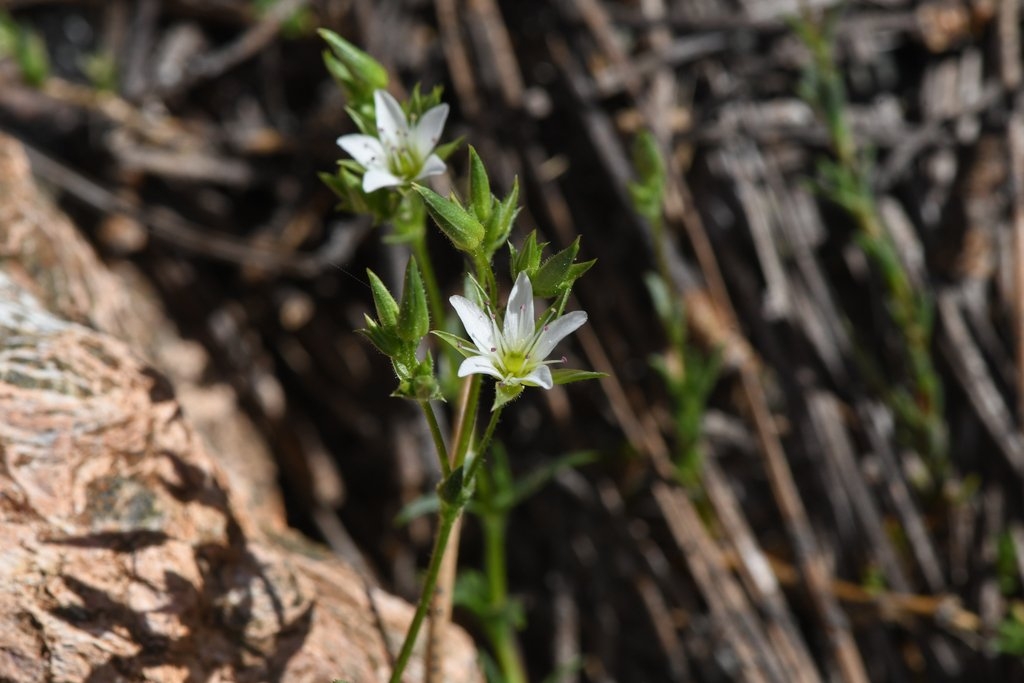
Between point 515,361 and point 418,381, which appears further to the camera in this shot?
point 515,361

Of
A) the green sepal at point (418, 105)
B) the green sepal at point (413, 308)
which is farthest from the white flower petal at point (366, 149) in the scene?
the green sepal at point (413, 308)

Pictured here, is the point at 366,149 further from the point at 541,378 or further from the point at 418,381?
the point at 541,378

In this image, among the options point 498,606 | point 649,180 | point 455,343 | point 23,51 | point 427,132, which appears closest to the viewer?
point 455,343

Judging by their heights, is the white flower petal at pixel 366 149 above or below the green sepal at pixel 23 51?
below

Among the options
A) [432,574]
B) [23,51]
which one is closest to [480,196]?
[432,574]

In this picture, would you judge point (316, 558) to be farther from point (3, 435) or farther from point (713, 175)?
point (713, 175)

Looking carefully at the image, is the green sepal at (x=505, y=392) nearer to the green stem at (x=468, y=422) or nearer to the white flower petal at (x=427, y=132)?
the green stem at (x=468, y=422)

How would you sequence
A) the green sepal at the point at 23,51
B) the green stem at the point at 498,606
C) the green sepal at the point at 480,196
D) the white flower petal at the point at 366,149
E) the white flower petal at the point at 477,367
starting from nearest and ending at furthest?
the white flower petal at the point at 477,367 → the green sepal at the point at 480,196 → the white flower petal at the point at 366,149 → the green stem at the point at 498,606 → the green sepal at the point at 23,51
